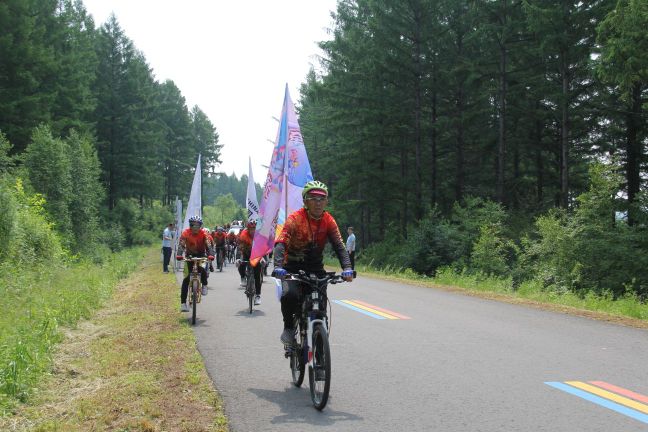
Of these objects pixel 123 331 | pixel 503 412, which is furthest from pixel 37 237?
pixel 503 412

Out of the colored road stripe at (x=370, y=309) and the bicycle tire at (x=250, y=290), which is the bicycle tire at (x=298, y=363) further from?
the bicycle tire at (x=250, y=290)

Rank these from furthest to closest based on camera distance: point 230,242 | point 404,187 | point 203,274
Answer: point 404,187 < point 230,242 < point 203,274

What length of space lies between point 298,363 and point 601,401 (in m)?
3.13

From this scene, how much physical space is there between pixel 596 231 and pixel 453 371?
14.9 metres

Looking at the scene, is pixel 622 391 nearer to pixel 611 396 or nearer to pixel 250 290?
pixel 611 396

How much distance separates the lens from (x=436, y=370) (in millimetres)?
6887

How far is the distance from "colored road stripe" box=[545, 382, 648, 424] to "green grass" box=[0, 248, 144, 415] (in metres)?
5.60

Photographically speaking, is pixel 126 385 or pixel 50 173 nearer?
pixel 126 385

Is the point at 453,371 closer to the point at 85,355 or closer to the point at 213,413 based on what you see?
the point at 213,413

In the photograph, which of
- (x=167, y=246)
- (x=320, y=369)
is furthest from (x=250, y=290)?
(x=167, y=246)

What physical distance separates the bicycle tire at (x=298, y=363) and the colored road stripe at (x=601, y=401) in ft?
8.89

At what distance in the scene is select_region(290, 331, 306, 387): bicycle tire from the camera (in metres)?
6.19

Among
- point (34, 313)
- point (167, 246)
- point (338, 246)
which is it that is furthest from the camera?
point (167, 246)

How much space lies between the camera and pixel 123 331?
10164 mm
